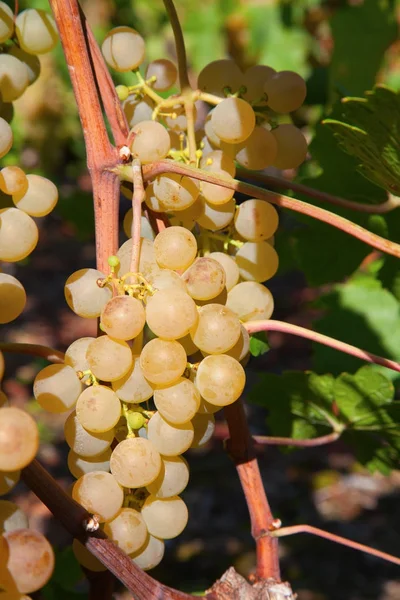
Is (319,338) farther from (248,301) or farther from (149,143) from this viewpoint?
(149,143)

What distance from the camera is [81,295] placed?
1.61ft

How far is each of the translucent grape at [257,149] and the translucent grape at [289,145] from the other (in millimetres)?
16

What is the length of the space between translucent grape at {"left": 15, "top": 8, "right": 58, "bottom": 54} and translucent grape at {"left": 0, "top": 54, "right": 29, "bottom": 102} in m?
0.02

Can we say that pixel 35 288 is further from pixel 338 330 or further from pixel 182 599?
pixel 182 599

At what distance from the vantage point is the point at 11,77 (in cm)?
59

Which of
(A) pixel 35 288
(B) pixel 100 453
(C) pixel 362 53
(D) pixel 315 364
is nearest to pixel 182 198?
(B) pixel 100 453

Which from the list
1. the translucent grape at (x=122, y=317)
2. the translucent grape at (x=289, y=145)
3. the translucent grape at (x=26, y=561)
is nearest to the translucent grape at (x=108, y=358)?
the translucent grape at (x=122, y=317)

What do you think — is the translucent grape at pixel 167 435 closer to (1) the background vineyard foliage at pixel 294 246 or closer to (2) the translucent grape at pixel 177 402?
(2) the translucent grape at pixel 177 402

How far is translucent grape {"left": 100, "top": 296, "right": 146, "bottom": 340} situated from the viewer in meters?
0.45

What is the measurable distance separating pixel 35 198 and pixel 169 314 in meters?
0.15

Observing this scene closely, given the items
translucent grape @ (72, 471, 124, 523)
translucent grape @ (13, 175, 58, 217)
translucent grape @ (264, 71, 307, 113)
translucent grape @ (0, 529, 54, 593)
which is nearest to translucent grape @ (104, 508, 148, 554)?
translucent grape @ (72, 471, 124, 523)

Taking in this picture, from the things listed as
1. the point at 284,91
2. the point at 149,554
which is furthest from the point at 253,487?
the point at 284,91

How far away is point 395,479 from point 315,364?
1203 mm

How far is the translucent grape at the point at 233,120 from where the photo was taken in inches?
22.0
